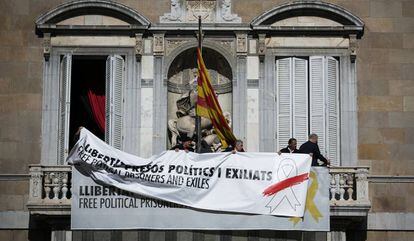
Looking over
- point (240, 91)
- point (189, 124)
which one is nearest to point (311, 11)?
point (240, 91)

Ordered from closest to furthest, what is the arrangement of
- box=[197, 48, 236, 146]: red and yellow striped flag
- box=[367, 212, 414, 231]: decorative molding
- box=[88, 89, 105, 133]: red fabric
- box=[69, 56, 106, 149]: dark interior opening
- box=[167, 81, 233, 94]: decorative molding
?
box=[197, 48, 236, 146]: red and yellow striped flag → box=[367, 212, 414, 231]: decorative molding → box=[167, 81, 233, 94]: decorative molding → box=[88, 89, 105, 133]: red fabric → box=[69, 56, 106, 149]: dark interior opening

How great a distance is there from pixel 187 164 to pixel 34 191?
389 cm

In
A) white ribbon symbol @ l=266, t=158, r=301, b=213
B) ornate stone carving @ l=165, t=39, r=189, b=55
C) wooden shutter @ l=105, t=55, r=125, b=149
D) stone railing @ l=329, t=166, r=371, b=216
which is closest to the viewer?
white ribbon symbol @ l=266, t=158, r=301, b=213

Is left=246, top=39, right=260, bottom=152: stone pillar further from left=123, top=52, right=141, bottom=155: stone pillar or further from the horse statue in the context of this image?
left=123, top=52, right=141, bottom=155: stone pillar

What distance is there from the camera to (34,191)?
29.3 m

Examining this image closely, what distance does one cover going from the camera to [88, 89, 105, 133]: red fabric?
31.8 metres

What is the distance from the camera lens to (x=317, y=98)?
1219 inches

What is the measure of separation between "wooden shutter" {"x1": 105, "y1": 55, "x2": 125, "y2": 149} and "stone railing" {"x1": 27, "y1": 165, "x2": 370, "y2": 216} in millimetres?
1790

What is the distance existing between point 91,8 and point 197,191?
6174 mm

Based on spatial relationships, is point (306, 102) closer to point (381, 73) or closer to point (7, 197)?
point (381, 73)

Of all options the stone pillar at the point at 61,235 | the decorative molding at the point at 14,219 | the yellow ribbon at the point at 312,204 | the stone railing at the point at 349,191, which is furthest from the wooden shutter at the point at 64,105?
the stone railing at the point at 349,191

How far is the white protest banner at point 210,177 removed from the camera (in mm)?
28156

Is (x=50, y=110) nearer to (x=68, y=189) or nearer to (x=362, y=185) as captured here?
(x=68, y=189)

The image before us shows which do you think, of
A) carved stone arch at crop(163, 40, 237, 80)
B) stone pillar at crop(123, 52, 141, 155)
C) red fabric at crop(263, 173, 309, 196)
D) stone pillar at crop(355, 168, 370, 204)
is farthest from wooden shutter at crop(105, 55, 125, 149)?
stone pillar at crop(355, 168, 370, 204)
